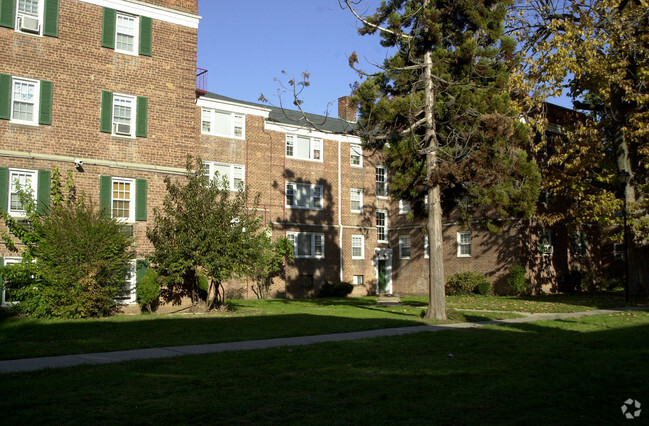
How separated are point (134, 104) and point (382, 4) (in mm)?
9992

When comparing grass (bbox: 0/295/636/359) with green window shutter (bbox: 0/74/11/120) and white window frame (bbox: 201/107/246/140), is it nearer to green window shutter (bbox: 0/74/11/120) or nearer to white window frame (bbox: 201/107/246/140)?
green window shutter (bbox: 0/74/11/120)

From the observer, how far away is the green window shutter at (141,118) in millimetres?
21531

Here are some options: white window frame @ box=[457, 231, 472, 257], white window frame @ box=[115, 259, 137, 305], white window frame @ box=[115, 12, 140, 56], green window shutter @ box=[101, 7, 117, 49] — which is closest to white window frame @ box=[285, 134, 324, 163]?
white window frame @ box=[457, 231, 472, 257]

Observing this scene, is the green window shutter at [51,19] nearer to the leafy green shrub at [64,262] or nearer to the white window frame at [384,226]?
the leafy green shrub at [64,262]

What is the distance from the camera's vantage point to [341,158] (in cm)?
3722


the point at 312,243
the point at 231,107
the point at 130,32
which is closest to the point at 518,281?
the point at 312,243

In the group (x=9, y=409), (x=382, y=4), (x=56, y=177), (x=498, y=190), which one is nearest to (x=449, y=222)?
(x=498, y=190)

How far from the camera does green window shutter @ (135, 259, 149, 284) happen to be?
2078 cm

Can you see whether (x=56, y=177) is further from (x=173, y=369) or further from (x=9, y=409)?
(x=9, y=409)

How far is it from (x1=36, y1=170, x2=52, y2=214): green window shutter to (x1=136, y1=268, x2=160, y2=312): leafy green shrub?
3937 mm

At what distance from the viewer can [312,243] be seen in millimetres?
35375

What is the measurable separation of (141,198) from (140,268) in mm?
2560

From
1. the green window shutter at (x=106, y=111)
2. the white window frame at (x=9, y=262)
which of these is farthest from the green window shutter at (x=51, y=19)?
the white window frame at (x=9, y=262)

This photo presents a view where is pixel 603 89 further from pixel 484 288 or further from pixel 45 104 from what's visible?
pixel 45 104
